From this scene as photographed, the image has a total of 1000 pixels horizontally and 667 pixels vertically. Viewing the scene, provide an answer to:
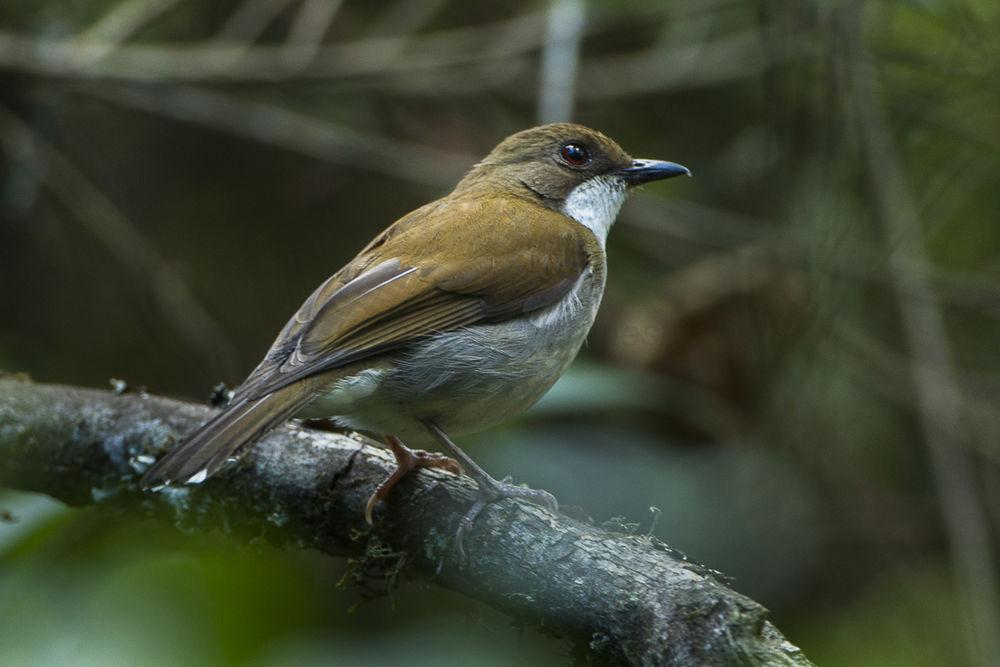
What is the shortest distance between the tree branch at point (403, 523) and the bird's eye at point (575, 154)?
163cm

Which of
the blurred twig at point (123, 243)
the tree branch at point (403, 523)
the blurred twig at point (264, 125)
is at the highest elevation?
the blurred twig at point (264, 125)

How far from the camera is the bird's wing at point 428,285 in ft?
10.8

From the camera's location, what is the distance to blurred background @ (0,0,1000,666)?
5125 millimetres

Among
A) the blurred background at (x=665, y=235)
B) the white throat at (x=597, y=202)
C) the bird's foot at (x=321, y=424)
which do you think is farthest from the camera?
the blurred background at (x=665, y=235)

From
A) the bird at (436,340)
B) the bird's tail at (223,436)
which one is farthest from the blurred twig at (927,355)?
the bird's tail at (223,436)

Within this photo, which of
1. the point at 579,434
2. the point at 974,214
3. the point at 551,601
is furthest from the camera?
the point at 974,214

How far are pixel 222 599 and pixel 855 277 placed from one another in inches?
163

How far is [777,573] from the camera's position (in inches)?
219

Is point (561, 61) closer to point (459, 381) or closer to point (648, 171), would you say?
point (648, 171)

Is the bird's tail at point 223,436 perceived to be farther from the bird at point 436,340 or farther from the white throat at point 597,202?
the white throat at point 597,202

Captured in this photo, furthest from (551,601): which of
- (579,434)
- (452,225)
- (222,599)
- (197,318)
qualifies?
(197,318)

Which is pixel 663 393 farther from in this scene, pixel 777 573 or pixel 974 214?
pixel 974 214

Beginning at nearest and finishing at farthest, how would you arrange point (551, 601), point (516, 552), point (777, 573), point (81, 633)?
point (81, 633)
point (551, 601)
point (516, 552)
point (777, 573)

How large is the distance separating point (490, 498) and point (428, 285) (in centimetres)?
78
